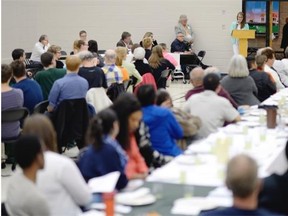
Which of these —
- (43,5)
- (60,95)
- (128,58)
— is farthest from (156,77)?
(43,5)

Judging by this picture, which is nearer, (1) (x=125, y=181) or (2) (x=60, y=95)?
(1) (x=125, y=181)

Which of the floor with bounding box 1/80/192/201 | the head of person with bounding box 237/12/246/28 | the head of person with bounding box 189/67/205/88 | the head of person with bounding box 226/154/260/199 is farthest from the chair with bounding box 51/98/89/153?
the head of person with bounding box 237/12/246/28

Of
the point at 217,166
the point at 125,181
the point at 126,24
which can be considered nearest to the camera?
the point at 125,181

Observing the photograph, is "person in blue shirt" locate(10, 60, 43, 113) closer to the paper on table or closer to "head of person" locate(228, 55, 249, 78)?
"head of person" locate(228, 55, 249, 78)

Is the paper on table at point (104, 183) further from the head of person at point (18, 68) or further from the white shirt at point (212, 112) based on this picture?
the head of person at point (18, 68)

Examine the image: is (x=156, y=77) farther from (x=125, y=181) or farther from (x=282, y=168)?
(x=125, y=181)

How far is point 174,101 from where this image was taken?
1238 centimetres

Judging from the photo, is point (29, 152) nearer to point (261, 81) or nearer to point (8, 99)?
point (8, 99)

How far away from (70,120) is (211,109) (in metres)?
1.98

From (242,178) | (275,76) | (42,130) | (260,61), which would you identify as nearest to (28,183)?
(42,130)

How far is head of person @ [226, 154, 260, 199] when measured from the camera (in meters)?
2.72

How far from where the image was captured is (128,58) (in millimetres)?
10961

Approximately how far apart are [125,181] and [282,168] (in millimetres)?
1489

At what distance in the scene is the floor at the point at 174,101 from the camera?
6852mm
